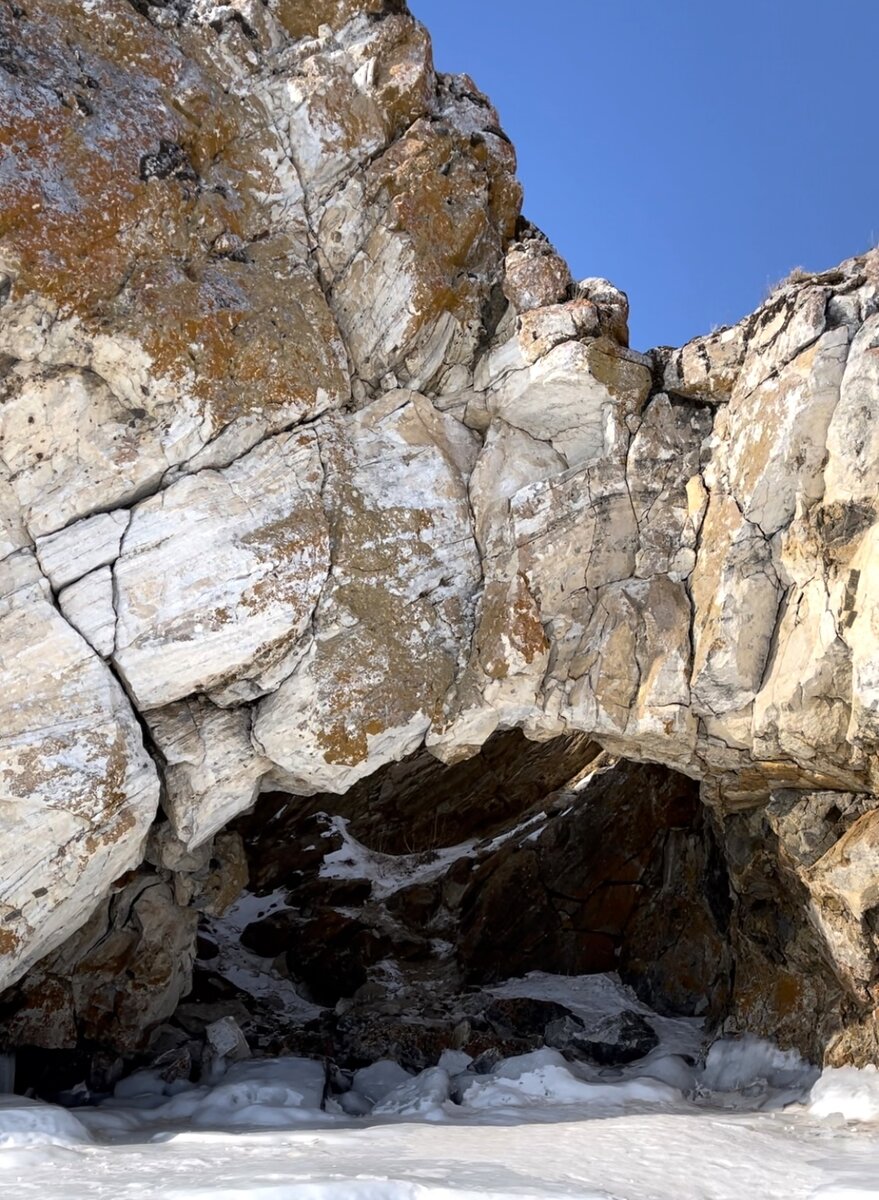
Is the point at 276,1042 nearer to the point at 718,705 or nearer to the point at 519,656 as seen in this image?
the point at 519,656

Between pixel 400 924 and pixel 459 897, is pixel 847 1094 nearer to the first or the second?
pixel 459 897

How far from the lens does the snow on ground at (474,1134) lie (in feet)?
22.7

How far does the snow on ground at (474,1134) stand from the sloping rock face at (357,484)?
1123mm

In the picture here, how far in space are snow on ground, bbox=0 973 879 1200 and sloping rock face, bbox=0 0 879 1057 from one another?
112cm

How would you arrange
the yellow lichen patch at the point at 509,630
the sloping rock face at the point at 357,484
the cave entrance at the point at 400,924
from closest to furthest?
the sloping rock face at the point at 357,484 < the yellow lichen patch at the point at 509,630 < the cave entrance at the point at 400,924

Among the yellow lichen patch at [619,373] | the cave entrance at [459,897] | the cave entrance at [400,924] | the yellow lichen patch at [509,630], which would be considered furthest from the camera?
the cave entrance at [459,897]

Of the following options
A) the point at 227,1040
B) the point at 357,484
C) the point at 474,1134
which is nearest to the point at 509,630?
the point at 357,484

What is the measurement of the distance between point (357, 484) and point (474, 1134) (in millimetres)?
6956

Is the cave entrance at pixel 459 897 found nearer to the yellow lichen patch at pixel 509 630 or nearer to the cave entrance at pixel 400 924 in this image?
the cave entrance at pixel 400 924

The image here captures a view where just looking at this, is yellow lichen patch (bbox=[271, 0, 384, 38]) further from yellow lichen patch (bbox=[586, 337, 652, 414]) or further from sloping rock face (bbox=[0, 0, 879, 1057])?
yellow lichen patch (bbox=[586, 337, 652, 414])

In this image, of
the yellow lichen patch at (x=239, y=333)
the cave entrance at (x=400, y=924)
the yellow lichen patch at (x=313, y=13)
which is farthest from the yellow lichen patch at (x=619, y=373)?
the cave entrance at (x=400, y=924)

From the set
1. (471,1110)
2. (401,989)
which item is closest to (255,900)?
(401,989)

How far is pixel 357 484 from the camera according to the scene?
1139cm

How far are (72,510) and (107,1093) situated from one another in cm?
756
